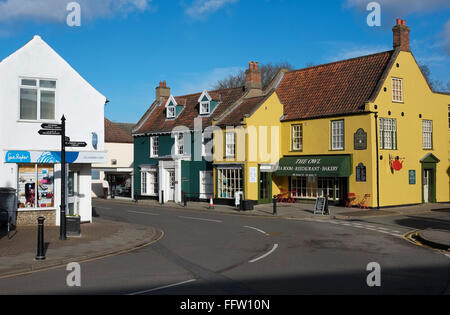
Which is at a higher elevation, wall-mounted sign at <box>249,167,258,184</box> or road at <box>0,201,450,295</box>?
wall-mounted sign at <box>249,167,258,184</box>

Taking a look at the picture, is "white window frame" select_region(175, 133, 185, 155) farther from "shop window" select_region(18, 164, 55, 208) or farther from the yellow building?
"shop window" select_region(18, 164, 55, 208)

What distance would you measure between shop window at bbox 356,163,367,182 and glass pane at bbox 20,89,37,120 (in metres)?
19.4

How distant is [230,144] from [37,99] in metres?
16.0

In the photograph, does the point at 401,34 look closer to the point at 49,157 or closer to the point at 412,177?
the point at 412,177

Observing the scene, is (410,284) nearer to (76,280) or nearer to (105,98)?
(76,280)

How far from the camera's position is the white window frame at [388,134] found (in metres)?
29.7

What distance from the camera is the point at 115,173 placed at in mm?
48031

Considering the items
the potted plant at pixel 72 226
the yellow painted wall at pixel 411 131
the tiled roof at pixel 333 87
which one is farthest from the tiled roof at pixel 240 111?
the potted plant at pixel 72 226

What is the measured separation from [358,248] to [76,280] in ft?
28.3

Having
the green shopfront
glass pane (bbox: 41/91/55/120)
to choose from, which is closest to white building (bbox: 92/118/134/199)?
the green shopfront

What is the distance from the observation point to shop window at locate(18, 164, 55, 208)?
1930 centimetres

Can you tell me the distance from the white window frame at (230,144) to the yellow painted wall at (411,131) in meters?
9.66

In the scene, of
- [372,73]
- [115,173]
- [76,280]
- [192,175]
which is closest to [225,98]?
[192,175]
